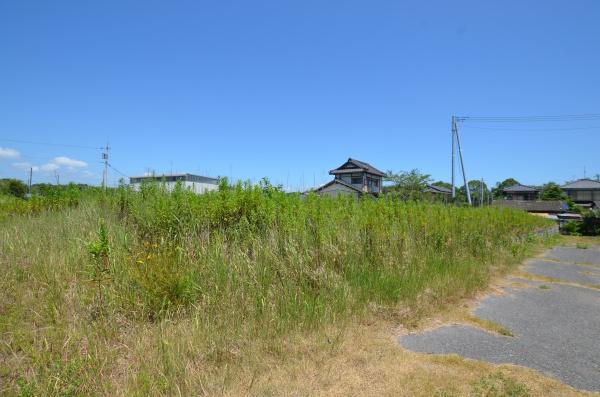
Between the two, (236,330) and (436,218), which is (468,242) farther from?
(236,330)

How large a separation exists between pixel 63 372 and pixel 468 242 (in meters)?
8.62

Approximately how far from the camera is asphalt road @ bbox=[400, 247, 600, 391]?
3596 mm

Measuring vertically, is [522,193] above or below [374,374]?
above

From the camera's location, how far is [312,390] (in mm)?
2945

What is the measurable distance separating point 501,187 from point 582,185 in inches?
547

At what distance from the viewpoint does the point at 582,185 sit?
59.9 meters

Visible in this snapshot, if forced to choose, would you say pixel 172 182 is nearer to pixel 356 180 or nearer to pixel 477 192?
pixel 356 180

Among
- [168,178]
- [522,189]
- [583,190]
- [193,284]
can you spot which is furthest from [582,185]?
[193,284]

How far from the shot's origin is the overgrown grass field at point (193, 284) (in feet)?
10.0

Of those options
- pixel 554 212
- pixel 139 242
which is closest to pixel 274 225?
pixel 139 242

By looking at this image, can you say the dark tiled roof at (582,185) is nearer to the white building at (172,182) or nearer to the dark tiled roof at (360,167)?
the dark tiled roof at (360,167)

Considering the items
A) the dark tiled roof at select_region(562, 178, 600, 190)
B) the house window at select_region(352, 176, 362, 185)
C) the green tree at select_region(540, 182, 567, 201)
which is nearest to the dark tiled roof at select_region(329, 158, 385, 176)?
the house window at select_region(352, 176, 362, 185)

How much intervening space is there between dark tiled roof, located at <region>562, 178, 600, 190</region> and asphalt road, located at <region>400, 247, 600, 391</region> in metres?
66.6

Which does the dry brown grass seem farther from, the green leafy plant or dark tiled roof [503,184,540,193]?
dark tiled roof [503,184,540,193]
